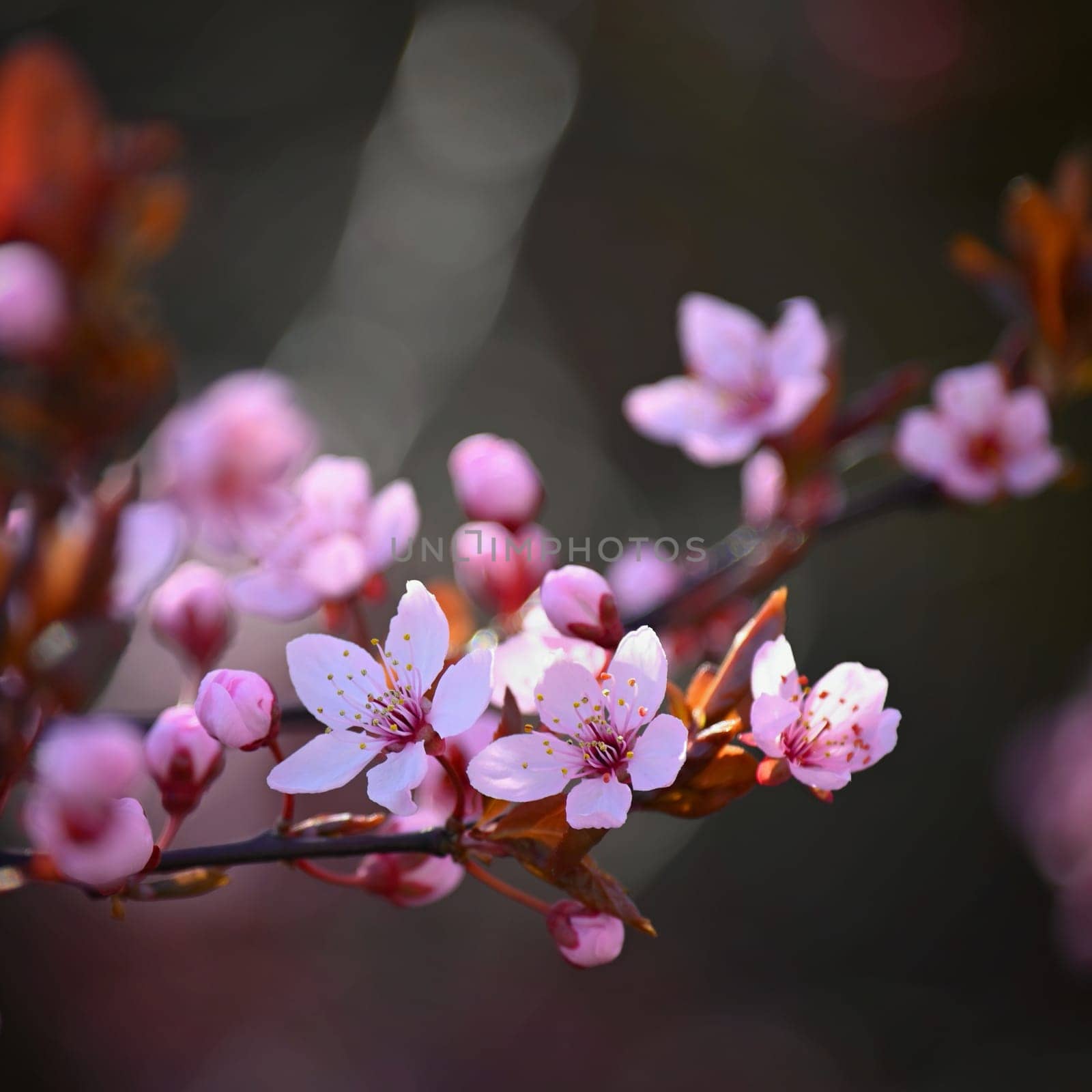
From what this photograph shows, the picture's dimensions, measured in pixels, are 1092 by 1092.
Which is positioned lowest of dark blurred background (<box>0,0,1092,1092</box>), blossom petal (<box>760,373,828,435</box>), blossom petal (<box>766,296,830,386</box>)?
dark blurred background (<box>0,0,1092,1092</box>)

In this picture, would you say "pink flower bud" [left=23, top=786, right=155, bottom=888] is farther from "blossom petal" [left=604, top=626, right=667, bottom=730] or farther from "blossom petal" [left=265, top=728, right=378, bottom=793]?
"blossom petal" [left=604, top=626, right=667, bottom=730]

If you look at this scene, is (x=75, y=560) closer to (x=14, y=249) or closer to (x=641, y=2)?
(x=14, y=249)

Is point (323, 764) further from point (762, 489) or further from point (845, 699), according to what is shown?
point (762, 489)

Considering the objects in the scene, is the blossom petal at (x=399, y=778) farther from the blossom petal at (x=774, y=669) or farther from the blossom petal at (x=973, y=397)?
the blossom petal at (x=973, y=397)

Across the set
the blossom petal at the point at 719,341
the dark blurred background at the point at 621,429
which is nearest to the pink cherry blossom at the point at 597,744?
the blossom petal at the point at 719,341

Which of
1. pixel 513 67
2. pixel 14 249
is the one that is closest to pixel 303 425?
pixel 14 249

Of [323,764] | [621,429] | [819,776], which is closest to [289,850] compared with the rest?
[323,764]

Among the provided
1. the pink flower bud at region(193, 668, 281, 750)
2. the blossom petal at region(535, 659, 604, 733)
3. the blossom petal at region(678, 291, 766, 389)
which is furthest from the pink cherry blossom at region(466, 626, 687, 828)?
the blossom petal at region(678, 291, 766, 389)
